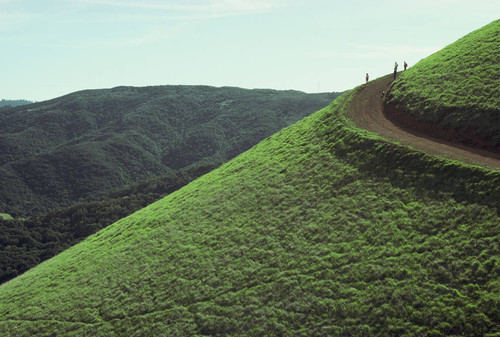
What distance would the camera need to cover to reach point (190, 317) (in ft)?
86.1

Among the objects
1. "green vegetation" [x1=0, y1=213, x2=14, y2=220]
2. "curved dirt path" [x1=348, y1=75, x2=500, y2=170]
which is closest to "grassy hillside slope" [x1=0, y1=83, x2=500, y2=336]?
"curved dirt path" [x1=348, y1=75, x2=500, y2=170]

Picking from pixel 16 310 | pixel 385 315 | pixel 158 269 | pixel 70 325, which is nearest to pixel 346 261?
pixel 385 315

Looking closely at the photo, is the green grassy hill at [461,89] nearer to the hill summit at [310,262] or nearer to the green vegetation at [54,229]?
the hill summit at [310,262]

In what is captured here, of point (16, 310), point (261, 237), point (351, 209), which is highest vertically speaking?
point (351, 209)

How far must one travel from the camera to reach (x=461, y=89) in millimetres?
39906

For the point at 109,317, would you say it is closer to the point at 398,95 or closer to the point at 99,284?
the point at 99,284

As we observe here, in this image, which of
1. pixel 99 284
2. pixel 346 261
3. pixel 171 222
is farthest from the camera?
pixel 171 222

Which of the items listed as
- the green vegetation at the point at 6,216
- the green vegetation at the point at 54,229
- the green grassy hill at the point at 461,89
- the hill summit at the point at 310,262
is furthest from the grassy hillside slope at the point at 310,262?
the green vegetation at the point at 6,216

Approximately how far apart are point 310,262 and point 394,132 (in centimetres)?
1816

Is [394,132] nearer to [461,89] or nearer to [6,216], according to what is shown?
[461,89]

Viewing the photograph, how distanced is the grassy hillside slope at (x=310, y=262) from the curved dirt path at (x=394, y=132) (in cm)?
184

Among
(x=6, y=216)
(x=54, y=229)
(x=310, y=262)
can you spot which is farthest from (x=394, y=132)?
(x=6, y=216)

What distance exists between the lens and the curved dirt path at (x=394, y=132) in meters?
29.7

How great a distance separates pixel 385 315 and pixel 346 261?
499 cm
